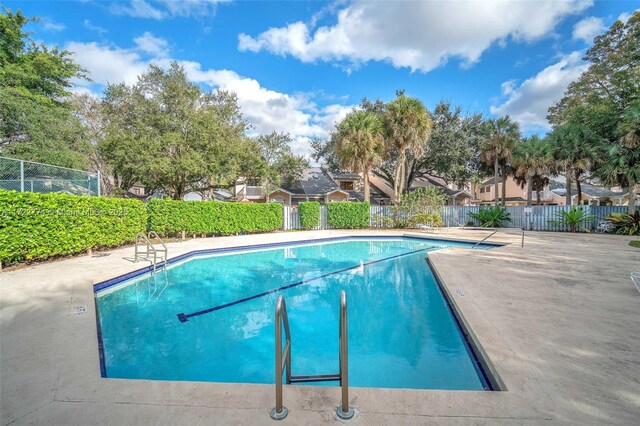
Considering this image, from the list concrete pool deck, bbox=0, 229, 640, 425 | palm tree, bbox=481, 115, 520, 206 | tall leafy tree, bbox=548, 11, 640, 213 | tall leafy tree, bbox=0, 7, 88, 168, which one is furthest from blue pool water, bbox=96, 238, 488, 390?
palm tree, bbox=481, 115, 520, 206

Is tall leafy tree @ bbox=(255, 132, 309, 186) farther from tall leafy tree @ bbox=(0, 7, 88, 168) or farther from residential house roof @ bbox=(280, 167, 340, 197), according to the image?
tall leafy tree @ bbox=(0, 7, 88, 168)

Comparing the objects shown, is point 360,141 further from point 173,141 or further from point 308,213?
point 173,141

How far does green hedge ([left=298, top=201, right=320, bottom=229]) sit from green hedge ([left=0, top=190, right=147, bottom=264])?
1024 centimetres

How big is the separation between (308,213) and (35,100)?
17.2 metres

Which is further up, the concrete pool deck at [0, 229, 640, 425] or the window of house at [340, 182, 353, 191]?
the window of house at [340, 182, 353, 191]

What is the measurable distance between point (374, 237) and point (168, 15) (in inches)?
559

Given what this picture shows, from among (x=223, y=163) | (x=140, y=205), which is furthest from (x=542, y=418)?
(x=223, y=163)

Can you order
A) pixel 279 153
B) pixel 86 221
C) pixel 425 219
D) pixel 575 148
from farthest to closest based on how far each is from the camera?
pixel 279 153, pixel 425 219, pixel 575 148, pixel 86 221

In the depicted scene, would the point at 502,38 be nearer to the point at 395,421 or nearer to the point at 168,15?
the point at 168,15

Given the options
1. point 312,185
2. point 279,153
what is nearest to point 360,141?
point 279,153

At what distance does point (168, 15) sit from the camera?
11.7m

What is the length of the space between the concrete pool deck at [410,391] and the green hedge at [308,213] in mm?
14166

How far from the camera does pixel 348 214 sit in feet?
66.0

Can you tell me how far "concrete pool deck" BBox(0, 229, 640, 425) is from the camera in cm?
216
